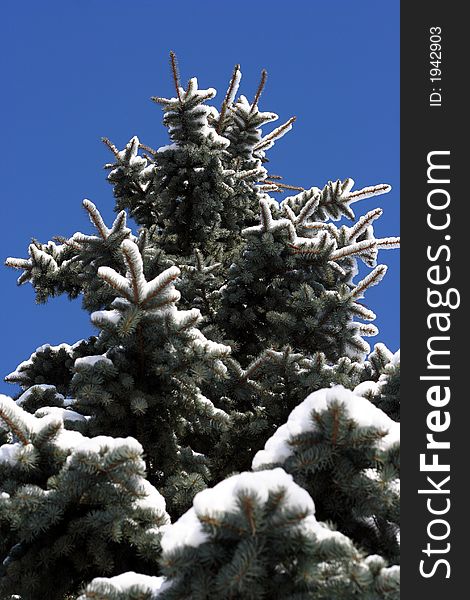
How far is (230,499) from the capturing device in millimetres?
2457

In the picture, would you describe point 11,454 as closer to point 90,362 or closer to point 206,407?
point 90,362

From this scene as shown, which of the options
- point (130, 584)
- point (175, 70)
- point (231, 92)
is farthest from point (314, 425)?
point (231, 92)

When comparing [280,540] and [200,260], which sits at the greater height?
[200,260]

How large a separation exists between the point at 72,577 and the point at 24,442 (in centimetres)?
80

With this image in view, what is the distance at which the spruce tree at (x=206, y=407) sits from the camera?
246 centimetres

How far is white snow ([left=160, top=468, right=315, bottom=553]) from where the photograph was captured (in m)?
2.38

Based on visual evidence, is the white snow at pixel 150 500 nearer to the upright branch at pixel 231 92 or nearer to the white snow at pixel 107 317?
the white snow at pixel 107 317

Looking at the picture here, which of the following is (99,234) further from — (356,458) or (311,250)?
(356,458)

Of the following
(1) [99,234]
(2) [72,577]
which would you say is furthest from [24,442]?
(1) [99,234]

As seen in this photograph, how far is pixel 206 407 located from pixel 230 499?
232cm

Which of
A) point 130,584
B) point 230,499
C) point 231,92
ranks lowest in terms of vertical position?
point 130,584

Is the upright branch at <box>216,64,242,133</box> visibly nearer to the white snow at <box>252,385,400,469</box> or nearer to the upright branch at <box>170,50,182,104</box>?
the upright branch at <box>170,50,182,104</box>

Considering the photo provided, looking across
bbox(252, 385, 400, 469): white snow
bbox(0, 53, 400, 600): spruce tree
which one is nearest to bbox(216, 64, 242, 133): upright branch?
bbox(0, 53, 400, 600): spruce tree

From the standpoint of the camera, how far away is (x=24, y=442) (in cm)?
344
